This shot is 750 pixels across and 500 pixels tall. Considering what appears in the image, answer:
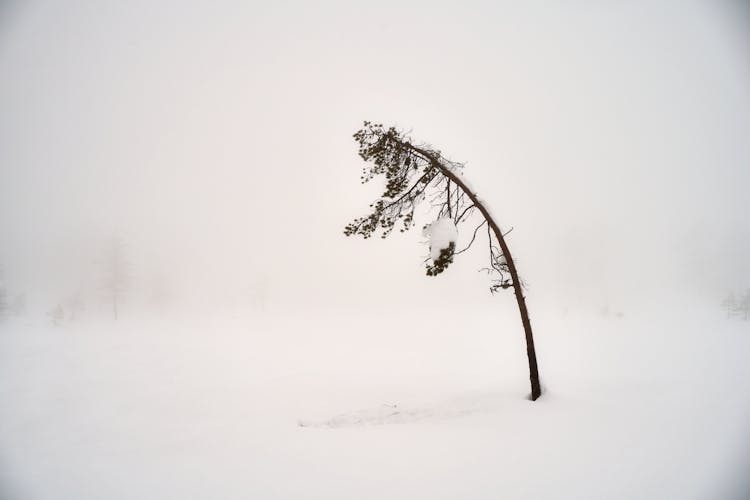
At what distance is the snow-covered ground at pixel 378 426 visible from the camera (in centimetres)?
587

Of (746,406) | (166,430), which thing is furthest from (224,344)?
(746,406)

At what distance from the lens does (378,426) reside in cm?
866

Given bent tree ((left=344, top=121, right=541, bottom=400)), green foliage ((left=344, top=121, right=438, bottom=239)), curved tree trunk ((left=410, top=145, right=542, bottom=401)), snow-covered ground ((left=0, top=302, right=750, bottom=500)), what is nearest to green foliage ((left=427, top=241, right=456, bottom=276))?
bent tree ((left=344, top=121, right=541, bottom=400))

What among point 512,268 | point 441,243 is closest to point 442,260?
point 441,243

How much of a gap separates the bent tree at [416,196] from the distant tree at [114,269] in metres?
45.0

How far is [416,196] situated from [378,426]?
622cm

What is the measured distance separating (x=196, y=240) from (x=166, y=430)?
157 m

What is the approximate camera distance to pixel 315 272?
114 metres

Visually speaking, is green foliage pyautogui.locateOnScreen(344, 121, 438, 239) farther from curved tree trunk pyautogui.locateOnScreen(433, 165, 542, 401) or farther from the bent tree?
curved tree trunk pyautogui.locateOnScreen(433, 165, 542, 401)

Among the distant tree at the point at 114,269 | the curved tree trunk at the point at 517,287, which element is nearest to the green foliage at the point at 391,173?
the curved tree trunk at the point at 517,287

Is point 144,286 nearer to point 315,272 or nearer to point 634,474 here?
point 315,272

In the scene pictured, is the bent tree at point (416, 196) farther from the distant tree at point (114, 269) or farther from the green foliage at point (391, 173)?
the distant tree at point (114, 269)

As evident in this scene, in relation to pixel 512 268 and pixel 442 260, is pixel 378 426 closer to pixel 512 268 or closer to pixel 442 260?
pixel 442 260

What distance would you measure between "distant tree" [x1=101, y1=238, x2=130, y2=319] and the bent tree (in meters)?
Answer: 45.0
